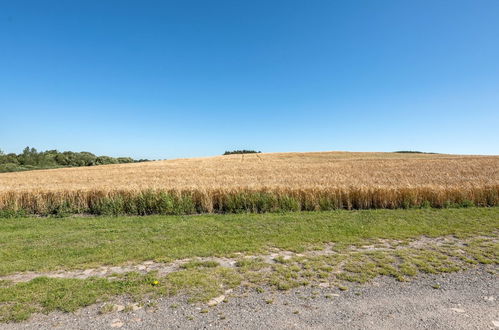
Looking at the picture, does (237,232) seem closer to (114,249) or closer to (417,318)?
(114,249)

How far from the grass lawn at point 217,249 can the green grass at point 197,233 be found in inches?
1.2

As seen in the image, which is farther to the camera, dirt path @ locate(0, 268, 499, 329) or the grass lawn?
the grass lawn

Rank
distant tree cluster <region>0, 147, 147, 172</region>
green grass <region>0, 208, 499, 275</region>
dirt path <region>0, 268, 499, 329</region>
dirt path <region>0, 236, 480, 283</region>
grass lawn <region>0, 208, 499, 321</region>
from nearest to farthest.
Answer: dirt path <region>0, 268, 499, 329</region> < grass lawn <region>0, 208, 499, 321</region> < dirt path <region>0, 236, 480, 283</region> < green grass <region>0, 208, 499, 275</region> < distant tree cluster <region>0, 147, 147, 172</region>

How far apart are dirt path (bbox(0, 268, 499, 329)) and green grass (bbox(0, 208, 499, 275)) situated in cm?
224

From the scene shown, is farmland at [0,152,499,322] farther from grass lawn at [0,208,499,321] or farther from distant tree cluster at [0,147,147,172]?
distant tree cluster at [0,147,147,172]

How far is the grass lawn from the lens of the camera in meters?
4.57

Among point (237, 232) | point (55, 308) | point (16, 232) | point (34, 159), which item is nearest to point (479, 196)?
point (237, 232)

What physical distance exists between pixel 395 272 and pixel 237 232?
4745 millimetres

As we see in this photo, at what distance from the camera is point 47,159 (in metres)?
64.4

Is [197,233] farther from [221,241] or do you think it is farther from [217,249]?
[217,249]

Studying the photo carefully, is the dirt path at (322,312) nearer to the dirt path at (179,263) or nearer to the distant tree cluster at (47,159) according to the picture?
the dirt path at (179,263)

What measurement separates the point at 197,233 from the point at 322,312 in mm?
5402

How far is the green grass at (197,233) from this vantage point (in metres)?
6.38

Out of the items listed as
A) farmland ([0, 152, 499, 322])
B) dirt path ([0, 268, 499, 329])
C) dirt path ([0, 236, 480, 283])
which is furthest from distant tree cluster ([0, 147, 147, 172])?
dirt path ([0, 268, 499, 329])
